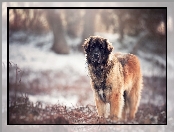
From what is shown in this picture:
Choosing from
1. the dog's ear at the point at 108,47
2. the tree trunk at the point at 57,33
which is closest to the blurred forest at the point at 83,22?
the tree trunk at the point at 57,33

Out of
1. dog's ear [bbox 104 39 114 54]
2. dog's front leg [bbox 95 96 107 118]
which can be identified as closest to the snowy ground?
dog's ear [bbox 104 39 114 54]

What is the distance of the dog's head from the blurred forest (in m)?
0.08

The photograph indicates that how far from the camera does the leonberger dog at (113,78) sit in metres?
3.19

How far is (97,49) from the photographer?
124 inches

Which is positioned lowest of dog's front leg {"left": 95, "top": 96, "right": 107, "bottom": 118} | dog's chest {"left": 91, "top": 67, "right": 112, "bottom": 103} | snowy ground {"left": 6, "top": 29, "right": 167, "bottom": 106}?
dog's front leg {"left": 95, "top": 96, "right": 107, "bottom": 118}

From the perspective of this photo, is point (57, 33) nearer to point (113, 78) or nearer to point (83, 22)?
point (83, 22)

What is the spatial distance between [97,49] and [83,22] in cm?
36

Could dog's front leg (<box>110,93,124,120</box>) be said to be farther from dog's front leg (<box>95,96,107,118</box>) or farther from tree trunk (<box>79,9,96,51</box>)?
tree trunk (<box>79,9,96,51</box>)

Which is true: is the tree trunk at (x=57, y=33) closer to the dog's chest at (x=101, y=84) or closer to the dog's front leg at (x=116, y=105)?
the dog's chest at (x=101, y=84)

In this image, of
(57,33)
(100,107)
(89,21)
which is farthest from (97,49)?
(100,107)

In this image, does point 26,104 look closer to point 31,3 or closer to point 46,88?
point 46,88

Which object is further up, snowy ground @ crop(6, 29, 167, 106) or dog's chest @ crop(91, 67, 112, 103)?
snowy ground @ crop(6, 29, 167, 106)

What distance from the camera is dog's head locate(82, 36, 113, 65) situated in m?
3.15

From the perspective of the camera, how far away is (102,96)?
321cm
